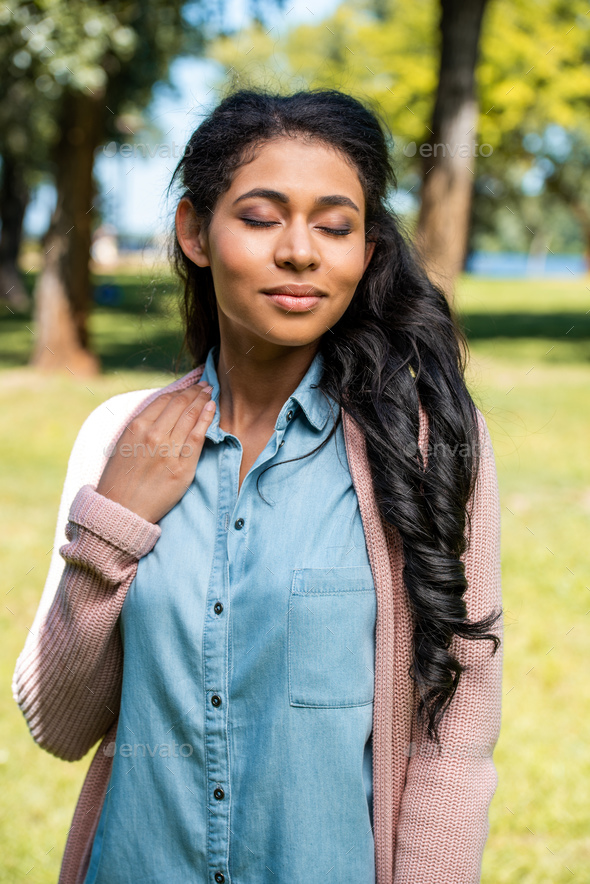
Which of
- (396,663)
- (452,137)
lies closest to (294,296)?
(396,663)

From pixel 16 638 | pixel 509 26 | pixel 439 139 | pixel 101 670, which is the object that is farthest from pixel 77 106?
pixel 509 26

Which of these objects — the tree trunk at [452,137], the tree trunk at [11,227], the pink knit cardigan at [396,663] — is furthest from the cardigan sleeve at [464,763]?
the tree trunk at [11,227]

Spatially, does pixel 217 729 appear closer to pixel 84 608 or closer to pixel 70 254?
pixel 84 608

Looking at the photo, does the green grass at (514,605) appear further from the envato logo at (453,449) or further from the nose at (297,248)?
the nose at (297,248)

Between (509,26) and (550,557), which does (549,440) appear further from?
(509,26)

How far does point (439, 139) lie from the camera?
33.0ft

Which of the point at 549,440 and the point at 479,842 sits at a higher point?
the point at 549,440

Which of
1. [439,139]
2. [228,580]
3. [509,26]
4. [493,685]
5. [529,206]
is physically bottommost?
[493,685]

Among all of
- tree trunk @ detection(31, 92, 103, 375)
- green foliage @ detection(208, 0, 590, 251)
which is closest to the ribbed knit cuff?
tree trunk @ detection(31, 92, 103, 375)

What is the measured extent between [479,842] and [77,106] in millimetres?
12138

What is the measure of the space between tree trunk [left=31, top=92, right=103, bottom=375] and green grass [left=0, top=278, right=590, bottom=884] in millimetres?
589

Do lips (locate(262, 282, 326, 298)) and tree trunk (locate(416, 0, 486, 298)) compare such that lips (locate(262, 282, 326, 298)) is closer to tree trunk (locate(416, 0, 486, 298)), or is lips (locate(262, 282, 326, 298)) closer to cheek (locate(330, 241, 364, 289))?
cheek (locate(330, 241, 364, 289))

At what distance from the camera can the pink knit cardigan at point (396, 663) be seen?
1.62 m

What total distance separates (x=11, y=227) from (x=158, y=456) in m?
27.5
